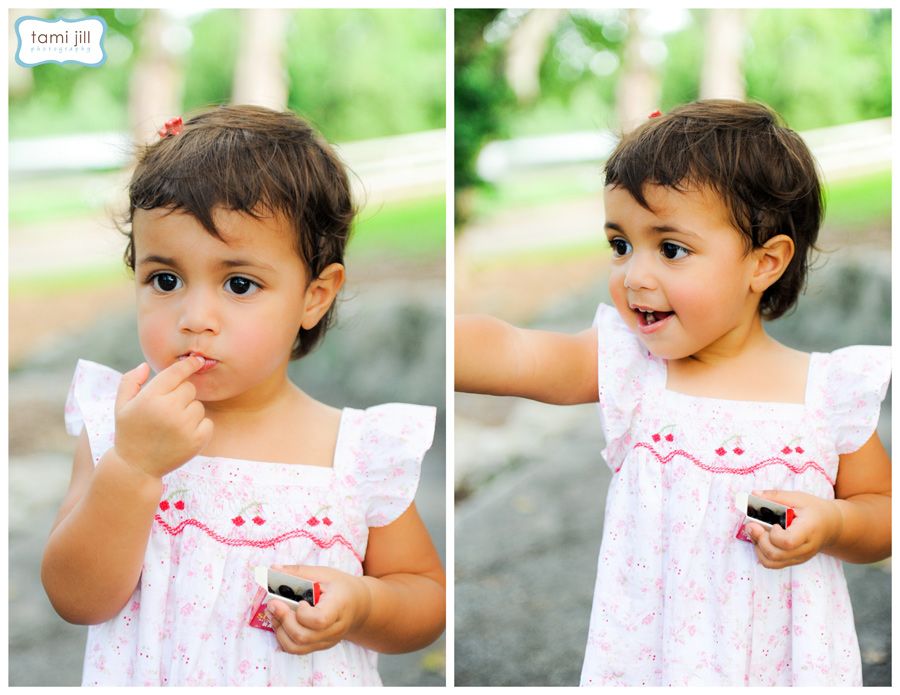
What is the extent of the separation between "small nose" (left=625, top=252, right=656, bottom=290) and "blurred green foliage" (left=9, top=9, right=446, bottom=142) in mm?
560

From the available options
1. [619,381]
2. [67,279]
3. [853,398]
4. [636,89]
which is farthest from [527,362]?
[67,279]

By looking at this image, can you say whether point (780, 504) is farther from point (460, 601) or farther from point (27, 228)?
point (27, 228)

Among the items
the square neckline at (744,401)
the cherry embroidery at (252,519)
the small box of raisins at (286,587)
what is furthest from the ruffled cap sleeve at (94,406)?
the square neckline at (744,401)

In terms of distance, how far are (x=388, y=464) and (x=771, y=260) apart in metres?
0.80

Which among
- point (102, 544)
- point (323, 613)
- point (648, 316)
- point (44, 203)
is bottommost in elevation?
point (323, 613)

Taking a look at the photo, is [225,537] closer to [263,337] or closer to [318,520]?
[318,520]

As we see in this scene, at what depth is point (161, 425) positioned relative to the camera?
1252mm

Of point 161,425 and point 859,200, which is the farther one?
point 859,200

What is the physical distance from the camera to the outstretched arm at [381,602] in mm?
1323

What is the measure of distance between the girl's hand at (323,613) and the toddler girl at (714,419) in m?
0.44

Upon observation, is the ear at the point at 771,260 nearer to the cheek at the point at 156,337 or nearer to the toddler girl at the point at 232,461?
the toddler girl at the point at 232,461

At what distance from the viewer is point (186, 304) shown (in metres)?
1.29

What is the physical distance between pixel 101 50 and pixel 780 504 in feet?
5.15

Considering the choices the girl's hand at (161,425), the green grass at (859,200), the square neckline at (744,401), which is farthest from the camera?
the green grass at (859,200)
